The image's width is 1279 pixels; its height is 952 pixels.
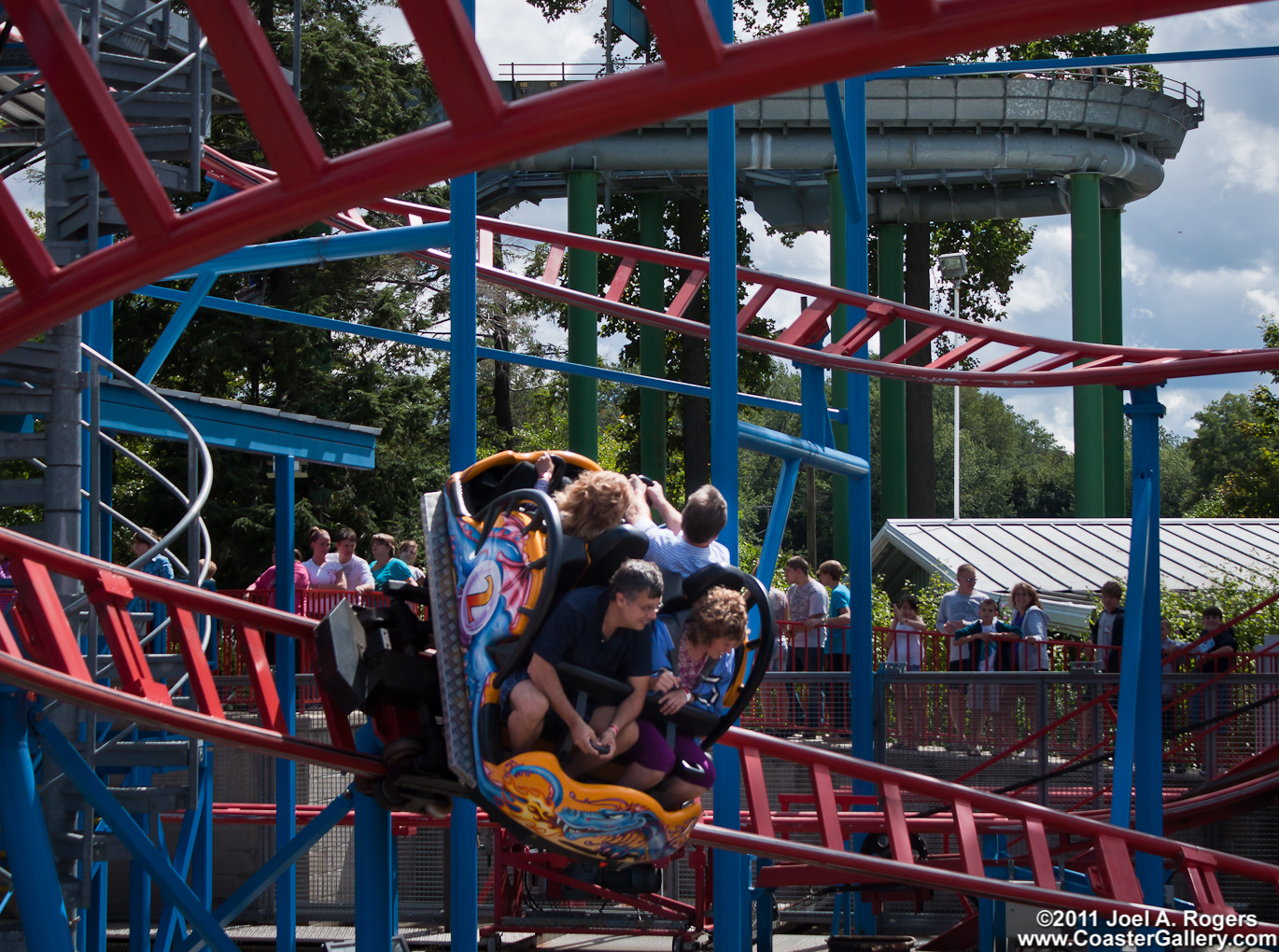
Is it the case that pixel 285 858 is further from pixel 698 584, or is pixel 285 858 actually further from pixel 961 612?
pixel 961 612

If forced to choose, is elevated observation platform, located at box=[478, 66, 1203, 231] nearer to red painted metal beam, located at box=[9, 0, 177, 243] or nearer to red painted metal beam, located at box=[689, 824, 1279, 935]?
red painted metal beam, located at box=[689, 824, 1279, 935]

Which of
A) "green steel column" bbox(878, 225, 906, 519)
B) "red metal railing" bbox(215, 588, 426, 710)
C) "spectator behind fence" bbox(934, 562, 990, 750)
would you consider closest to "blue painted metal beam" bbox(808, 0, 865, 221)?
"spectator behind fence" bbox(934, 562, 990, 750)

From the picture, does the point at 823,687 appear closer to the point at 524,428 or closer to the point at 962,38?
the point at 962,38

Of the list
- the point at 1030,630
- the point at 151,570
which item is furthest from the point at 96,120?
the point at 151,570

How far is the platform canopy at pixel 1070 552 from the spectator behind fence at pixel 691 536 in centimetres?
904

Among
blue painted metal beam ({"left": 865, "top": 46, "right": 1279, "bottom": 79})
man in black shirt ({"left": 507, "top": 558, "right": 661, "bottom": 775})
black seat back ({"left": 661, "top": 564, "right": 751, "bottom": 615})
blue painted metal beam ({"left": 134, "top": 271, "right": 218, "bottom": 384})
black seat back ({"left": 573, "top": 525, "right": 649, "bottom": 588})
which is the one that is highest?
blue painted metal beam ({"left": 865, "top": 46, "right": 1279, "bottom": 79})

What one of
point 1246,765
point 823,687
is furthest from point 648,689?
point 1246,765

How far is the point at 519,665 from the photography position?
3.41m

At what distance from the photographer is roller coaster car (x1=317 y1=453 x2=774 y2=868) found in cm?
337

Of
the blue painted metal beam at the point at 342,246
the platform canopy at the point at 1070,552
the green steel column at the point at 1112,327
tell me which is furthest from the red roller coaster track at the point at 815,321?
the green steel column at the point at 1112,327

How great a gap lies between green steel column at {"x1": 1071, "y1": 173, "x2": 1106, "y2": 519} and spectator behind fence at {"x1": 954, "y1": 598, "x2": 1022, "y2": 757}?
32.4 feet

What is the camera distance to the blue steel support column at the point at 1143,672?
5.64m

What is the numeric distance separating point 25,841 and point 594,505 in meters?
2.28

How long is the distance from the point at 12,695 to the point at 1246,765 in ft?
21.2
